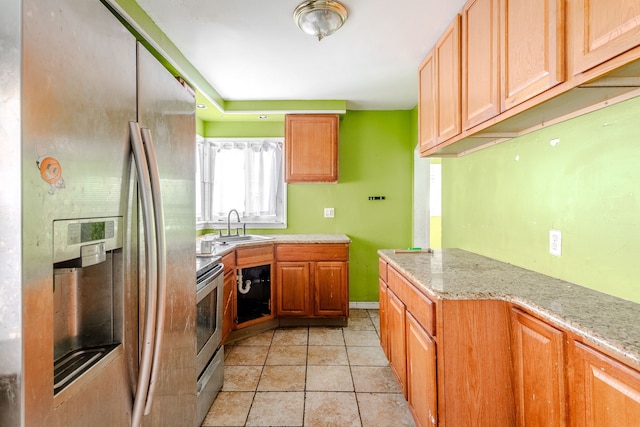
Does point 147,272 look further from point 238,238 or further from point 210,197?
point 210,197

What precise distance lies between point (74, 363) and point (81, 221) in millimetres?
344

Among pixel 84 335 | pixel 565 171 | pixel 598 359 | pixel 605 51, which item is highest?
pixel 605 51

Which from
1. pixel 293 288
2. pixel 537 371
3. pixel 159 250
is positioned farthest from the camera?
pixel 293 288

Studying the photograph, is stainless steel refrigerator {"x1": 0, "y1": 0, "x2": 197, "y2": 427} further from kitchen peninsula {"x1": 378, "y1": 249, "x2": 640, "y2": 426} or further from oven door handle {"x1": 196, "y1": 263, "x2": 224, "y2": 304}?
kitchen peninsula {"x1": 378, "y1": 249, "x2": 640, "y2": 426}

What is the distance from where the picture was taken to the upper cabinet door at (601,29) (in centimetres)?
87

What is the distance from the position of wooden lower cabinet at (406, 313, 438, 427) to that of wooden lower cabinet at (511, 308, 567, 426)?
12.7 inches

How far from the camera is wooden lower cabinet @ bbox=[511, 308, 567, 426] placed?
1.06m

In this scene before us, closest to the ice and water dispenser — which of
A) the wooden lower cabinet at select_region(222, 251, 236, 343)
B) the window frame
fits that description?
the wooden lower cabinet at select_region(222, 251, 236, 343)

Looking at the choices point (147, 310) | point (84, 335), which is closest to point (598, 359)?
point (147, 310)

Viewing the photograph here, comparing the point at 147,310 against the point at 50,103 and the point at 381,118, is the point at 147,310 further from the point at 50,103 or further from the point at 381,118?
the point at 381,118

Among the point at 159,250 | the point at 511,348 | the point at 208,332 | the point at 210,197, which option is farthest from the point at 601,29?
the point at 210,197

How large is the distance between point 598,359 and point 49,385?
1.38m

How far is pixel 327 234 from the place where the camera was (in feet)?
12.3

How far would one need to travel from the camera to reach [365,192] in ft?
12.4
